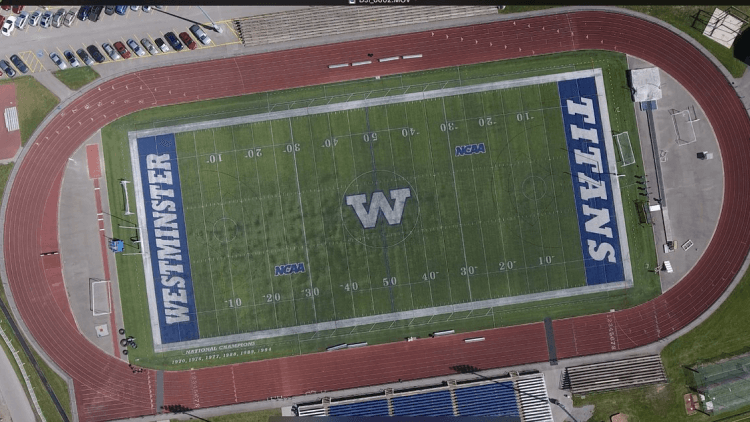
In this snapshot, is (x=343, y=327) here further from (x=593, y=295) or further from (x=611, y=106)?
(x=611, y=106)

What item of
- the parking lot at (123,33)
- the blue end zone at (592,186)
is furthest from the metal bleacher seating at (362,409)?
the parking lot at (123,33)

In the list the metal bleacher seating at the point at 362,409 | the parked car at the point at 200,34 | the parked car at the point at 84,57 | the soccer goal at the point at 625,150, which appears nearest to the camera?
the metal bleacher seating at the point at 362,409

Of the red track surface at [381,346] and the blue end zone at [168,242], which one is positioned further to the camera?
the blue end zone at [168,242]

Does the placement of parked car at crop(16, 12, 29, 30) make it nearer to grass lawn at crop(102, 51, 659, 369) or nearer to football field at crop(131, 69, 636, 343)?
grass lawn at crop(102, 51, 659, 369)

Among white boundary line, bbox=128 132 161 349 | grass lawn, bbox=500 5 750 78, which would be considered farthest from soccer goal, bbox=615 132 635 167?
white boundary line, bbox=128 132 161 349

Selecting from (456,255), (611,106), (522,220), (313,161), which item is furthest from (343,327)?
(611,106)

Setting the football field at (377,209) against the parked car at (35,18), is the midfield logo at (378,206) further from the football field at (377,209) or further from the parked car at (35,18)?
the parked car at (35,18)

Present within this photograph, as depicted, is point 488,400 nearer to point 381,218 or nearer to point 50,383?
point 381,218

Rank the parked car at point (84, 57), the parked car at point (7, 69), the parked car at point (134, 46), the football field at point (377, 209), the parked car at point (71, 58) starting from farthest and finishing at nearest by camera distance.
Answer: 1. the parked car at point (7, 69)
2. the parked car at point (71, 58)
3. the parked car at point (84, 57)
4. the parked car at point (134, 46)
5. the football field at point (377, 209)
